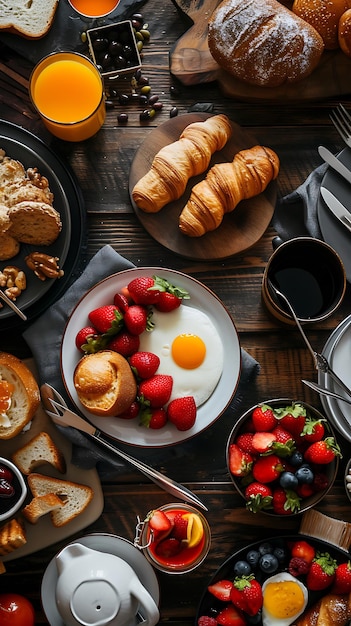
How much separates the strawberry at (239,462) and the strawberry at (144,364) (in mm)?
336

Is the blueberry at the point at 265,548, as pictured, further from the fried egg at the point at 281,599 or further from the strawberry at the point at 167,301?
the strawberry at the point at 167,301

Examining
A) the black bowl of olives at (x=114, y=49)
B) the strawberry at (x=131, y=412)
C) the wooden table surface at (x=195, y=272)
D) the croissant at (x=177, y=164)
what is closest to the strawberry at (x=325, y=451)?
the wooden table surface at (x=195, y=272)

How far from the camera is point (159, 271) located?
7.61ft

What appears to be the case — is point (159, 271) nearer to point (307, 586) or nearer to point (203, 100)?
point (203, 100)

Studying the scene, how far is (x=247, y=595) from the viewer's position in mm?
2205

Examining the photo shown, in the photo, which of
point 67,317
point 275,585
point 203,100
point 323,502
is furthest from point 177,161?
point 275,585

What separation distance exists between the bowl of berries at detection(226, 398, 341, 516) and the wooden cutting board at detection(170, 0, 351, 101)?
1014mm

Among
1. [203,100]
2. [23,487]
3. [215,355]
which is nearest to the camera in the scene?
[23,487]

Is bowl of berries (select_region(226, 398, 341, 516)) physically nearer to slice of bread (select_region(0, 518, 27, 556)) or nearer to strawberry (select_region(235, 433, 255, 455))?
strawberry (select_region(235, 433, 255, 455))

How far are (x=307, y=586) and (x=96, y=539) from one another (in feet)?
2.20

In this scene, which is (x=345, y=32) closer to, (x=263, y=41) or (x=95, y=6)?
(x=263, y=41)

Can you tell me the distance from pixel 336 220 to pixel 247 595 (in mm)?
1203

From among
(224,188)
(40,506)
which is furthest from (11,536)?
(224,188)

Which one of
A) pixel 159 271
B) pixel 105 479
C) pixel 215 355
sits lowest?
pixel 105 479
